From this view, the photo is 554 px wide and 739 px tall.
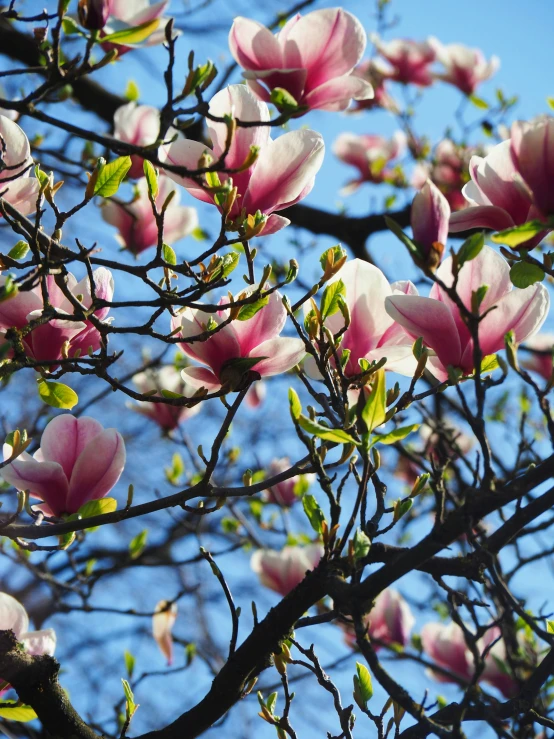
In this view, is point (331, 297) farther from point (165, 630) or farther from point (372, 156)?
point (372, 156)

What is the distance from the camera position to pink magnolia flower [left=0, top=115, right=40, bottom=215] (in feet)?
4.05

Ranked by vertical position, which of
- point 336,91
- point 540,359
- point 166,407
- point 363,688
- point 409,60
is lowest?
point 363,688

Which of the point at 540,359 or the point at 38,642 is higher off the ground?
the point at 540,359

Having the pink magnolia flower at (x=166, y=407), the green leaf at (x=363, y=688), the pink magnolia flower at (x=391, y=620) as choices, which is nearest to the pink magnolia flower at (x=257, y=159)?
the green leaf at (x=363, y=688)

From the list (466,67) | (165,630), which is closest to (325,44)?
(165,630)

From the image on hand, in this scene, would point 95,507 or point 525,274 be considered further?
point 95,507

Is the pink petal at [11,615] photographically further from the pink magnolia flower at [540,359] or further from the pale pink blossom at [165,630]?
the pink magnolia flower at [540,359]

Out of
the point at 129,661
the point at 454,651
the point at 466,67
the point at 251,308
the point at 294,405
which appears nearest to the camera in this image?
the point at 294,405

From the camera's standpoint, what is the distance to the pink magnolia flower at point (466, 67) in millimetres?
3573

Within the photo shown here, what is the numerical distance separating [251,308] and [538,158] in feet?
1.43

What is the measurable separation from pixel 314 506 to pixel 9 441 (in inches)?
19.7

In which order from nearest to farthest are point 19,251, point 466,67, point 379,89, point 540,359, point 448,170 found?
point 19,251 → point 540,359 → point 466,67 → point 448,170 → point 379,89

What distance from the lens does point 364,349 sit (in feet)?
4.20

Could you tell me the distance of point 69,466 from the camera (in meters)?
1.33
